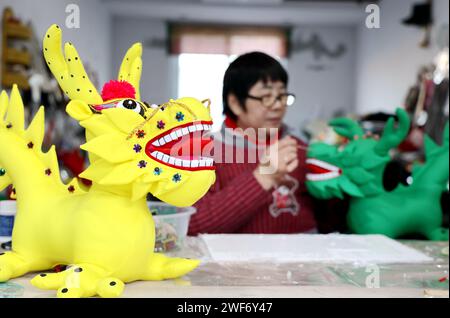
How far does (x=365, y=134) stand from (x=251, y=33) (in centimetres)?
312

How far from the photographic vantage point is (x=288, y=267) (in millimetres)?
598

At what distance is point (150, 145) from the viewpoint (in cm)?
42

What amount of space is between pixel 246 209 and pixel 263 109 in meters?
0.18

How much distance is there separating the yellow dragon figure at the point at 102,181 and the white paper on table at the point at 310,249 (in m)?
0.16

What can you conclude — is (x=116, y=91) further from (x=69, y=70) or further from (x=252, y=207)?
(x=252, y=207)

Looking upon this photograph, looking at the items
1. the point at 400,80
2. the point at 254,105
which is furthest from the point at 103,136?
the point at 400,80

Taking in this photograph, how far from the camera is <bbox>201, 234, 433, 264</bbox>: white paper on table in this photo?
645mm

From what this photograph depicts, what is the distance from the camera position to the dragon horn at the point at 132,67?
47 centimetres

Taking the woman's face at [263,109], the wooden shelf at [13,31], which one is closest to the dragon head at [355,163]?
the woman's face at [263,109]

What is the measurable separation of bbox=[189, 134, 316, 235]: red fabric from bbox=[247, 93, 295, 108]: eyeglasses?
0.11 metres

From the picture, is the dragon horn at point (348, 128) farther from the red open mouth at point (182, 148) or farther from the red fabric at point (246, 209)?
the red open mouth at point (182, 148)

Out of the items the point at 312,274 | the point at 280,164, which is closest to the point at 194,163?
the point at 312,274
